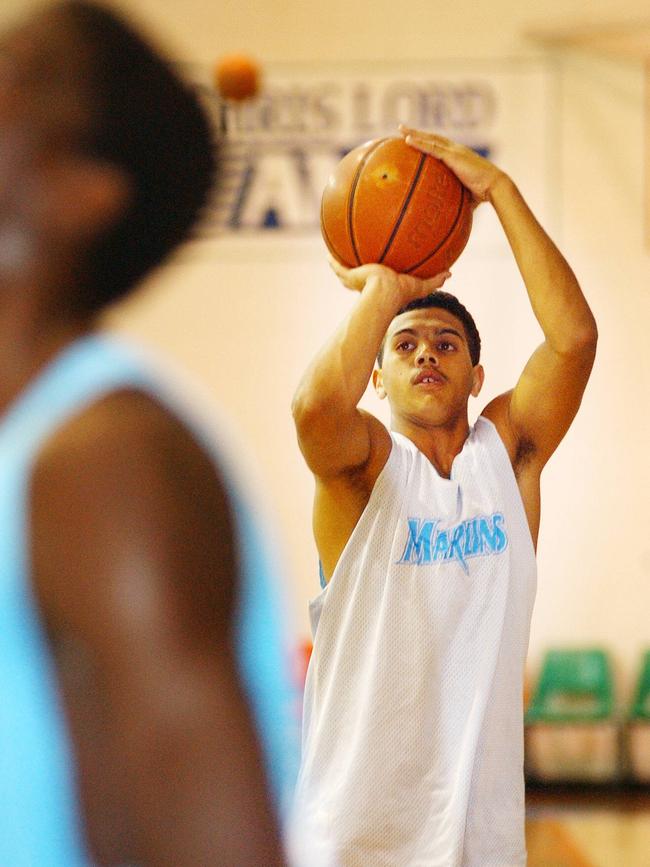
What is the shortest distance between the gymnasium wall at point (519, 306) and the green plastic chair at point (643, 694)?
0.09 metres

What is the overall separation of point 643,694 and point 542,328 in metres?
3.62

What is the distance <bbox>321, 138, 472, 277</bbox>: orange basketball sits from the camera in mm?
2566

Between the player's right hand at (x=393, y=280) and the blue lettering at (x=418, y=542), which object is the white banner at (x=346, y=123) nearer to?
the player's right hand at (x=393, y=280)

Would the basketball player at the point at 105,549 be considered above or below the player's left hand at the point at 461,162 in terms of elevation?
below

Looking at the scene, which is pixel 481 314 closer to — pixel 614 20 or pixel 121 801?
pixel 614 20

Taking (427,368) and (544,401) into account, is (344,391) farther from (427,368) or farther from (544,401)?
(544,401)

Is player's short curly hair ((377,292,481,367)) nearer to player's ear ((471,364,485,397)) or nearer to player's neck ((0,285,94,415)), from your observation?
player's ear ((471,364,485,397))

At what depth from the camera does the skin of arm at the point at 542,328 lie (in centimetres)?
256

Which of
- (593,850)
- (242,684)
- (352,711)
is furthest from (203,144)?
(593,850)

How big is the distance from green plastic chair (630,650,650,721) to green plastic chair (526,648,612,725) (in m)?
0.03

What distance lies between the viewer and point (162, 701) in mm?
701

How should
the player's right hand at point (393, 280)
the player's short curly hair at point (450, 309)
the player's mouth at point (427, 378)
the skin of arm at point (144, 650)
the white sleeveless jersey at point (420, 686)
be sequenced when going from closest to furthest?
the skin of arm at point (144, 650)
the white sleeveless jersey at point (420, 686)
the player's right hand at point (393, 280)
the player's mouth at point (427, 378)
the player's short curly hair at point (450, 309)

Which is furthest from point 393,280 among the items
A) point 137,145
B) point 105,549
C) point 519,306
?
point 519,306

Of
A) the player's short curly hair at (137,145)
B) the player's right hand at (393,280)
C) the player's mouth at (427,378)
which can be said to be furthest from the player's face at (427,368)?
the player's short curly hair at (137,145)
